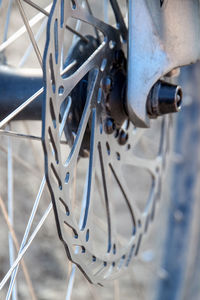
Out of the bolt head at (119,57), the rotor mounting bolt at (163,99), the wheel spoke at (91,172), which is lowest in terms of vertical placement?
the wheel spoke at (91,172)

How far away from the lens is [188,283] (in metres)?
1.15

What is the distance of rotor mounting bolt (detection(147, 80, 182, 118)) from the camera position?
0.61 metres

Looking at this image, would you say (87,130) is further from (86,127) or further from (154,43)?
(154,43)

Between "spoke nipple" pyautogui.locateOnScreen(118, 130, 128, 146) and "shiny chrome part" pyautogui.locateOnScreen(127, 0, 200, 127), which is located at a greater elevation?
"shiny chrome part" pyautogui.locateOnScreen(127, 0, 200, 127)

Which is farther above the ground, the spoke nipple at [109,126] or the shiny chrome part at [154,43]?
the shiny chrome part at [154,43]

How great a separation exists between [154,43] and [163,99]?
54 mm

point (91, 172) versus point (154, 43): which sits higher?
point (154, 43)

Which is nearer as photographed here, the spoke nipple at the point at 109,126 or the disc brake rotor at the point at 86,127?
the disc brake rotor at the point at 86,127

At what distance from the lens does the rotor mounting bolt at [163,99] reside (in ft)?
2.02

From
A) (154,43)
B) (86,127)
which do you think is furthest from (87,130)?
(154,43)

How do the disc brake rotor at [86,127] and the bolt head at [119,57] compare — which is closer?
the disc brake rotor at [86,127]

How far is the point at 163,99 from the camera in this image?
61cm

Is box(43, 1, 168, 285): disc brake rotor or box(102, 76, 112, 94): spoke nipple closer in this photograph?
box(43, 1, 168, 285): disc brake rotor

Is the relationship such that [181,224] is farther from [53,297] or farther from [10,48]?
[10,48]
